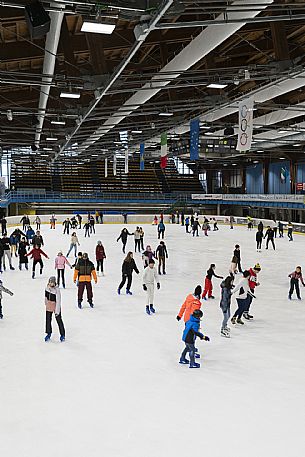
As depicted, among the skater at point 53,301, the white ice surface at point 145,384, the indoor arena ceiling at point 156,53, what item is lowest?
the white ice surface at point 145,384

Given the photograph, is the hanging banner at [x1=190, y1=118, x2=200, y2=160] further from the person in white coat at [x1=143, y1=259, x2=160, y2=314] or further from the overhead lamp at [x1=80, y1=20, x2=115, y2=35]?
the overhead lamp at [x1=80, y1=20, x2=115, y2=35]

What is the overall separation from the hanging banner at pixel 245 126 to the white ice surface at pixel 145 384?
4919mm

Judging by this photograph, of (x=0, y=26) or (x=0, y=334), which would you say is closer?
(x=0, y=334)

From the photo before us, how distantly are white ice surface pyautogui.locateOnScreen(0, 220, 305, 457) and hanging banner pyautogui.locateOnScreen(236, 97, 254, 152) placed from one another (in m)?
4.92

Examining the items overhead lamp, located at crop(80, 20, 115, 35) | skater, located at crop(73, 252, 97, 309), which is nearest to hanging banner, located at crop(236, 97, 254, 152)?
skater, located at crop(73, 252, 97, 309)

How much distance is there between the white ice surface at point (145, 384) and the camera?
5.27 metres

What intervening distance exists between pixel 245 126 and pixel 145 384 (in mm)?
10153

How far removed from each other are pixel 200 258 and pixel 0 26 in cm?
1223

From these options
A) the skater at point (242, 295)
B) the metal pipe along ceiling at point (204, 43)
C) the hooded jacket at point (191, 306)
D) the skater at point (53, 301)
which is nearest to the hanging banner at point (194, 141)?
the metal pipe along ceiling at point (204, 43)

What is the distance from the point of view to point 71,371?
24.4ft

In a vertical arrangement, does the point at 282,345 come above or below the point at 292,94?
below

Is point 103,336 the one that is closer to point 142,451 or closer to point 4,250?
point 142,451

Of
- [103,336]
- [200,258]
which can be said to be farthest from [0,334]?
[200,258]

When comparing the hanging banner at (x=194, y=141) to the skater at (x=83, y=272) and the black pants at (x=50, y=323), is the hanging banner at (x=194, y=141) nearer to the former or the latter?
the skater at (x=83, y=272)
